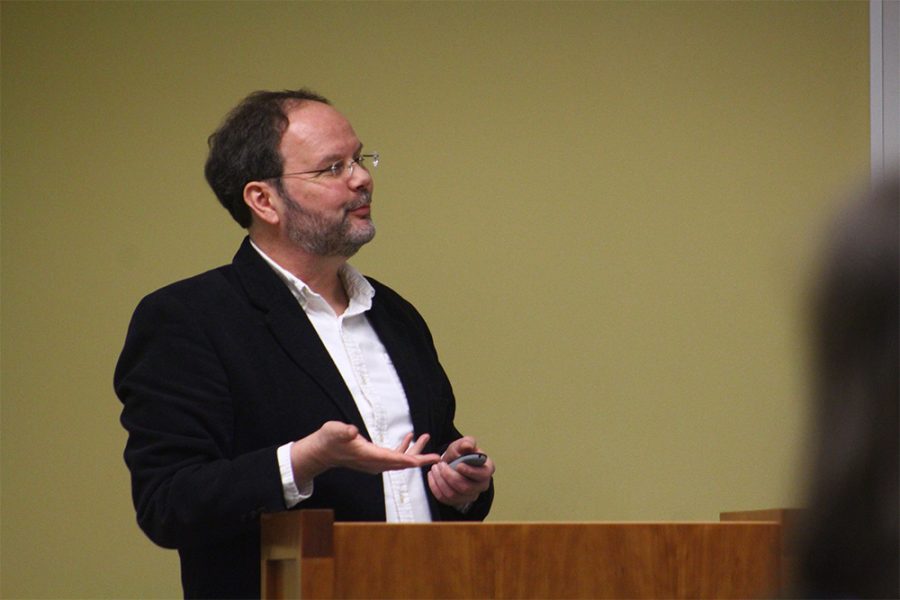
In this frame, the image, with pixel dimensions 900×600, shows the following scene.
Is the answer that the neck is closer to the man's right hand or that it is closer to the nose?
the nose

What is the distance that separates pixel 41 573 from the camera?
374 centimetres

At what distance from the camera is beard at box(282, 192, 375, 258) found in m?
2.64

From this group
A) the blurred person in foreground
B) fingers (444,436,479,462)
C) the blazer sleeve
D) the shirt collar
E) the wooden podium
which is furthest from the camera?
the shirt collar

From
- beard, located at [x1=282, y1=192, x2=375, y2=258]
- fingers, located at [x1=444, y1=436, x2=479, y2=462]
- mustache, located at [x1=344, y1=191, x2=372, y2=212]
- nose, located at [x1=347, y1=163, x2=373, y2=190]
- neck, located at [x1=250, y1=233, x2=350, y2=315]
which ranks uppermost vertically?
nose, located at [x1=347, y1=163, x2=373, y2=190]

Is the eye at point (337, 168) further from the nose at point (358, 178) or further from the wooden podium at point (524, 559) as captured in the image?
the wooden podium at point (524, 559)

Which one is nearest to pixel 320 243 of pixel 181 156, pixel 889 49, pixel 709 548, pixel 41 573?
pixel 709 548

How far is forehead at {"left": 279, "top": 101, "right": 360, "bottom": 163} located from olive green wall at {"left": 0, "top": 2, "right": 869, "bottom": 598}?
A: 1128 millimetres

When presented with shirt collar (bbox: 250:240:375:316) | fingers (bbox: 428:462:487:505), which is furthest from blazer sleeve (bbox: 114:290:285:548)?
fingers (bbox: 428:462:487:505)

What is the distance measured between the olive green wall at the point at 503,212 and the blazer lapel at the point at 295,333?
50.2 inches

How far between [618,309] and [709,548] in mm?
2010

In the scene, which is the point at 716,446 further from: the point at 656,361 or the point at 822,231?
the point at 822,231

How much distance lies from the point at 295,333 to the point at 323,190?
34cm

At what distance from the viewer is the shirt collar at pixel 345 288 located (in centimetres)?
261

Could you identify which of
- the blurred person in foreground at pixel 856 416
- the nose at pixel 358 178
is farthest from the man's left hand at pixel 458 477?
the blurred person in foreground at pixel 856 416
